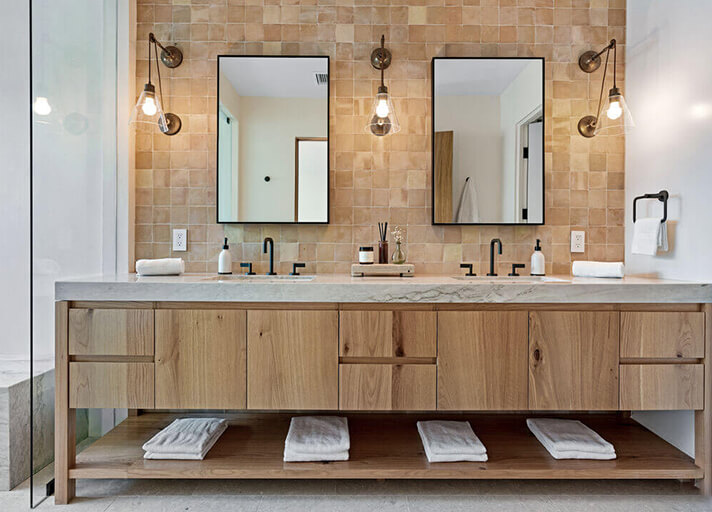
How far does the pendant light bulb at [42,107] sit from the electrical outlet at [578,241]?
8.20 ft

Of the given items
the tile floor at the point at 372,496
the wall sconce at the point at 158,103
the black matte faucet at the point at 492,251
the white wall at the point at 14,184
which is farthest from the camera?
the black matte faucet at the point at 492,251

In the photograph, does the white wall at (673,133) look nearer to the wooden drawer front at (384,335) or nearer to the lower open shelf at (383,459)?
the lower open shelf at (383,459)

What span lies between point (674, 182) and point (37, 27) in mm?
2750

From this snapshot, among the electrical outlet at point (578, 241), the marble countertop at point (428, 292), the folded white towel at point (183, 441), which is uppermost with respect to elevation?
the electrical outlet at point (578, 241)

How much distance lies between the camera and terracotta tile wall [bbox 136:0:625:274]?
239 cm

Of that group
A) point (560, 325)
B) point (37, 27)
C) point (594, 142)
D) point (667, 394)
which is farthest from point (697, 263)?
point (37, 27)

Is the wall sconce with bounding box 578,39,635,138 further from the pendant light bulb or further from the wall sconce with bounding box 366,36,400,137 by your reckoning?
the pendant light bulb

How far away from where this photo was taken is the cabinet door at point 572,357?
1.77 meters

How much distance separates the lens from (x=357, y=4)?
2387mm

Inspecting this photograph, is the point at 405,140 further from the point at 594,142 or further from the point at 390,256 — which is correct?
the point at 594,142

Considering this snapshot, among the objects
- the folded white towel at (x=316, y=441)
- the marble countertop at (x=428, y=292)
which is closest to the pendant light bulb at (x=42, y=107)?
the marble countertop at (x=428, y=292)

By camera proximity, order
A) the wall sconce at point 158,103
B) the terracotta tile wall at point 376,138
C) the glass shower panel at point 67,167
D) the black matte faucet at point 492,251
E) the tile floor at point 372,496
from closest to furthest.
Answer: the tile floor at point 372,496 < the glass shower panel at point 67,167 < the wall sconce at point 158,103 < the black matte faucet at point 492,251 < the terracotta tile wall at point 376,138

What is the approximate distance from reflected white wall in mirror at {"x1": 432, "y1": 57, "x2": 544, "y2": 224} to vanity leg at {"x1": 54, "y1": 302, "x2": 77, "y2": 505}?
1806 millimetres

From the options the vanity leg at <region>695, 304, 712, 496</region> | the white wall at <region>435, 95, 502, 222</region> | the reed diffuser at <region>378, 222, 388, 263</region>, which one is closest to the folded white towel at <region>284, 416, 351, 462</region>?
the reed diffuser at <region>378, 222, 388, 263</region>
